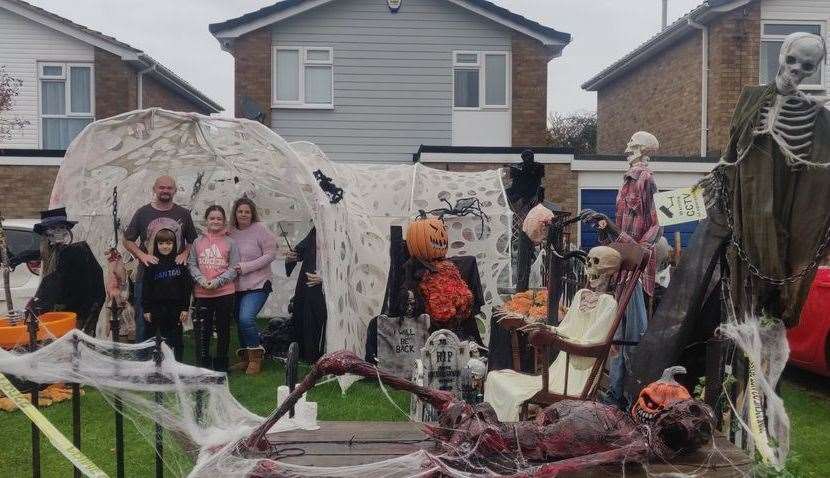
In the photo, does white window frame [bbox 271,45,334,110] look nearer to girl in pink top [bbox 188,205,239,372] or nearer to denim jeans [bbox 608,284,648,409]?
girl in pink top [bbox 188,205,239,372]

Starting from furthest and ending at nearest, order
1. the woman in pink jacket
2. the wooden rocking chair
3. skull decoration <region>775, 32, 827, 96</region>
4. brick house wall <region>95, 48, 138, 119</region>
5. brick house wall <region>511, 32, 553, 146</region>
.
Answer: brick house wall <region>95, 48, 138, 119</region>
brick house wall <region>511, 32, 553, 146</region>
the woman in pink jacket
the wooden rocking chair
skull decoration <region>775, 32, 827, 96</region>

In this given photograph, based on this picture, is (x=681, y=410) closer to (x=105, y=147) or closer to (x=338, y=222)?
(x=338, y=222)

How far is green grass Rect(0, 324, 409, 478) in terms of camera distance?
4.92 metres

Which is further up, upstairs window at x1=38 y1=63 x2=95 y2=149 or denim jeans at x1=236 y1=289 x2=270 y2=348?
upstairs window at x1=38 y1=63 x2=95 y2=149

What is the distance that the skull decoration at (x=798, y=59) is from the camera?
356 cm

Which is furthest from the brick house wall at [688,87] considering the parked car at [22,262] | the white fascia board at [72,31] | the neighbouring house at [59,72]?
the white fascia board at [72,31]

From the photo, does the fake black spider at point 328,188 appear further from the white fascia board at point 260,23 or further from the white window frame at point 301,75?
the white fascia board at point 260,23

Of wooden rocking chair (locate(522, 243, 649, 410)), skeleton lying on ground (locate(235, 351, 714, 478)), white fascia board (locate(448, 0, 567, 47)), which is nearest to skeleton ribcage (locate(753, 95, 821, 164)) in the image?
wooden rocking chair (locate(522, 243, 649, 410))

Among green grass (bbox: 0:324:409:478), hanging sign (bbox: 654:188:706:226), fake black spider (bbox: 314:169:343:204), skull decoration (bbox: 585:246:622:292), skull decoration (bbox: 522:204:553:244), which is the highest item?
fake black spider (bbox: 314:169:343:204)

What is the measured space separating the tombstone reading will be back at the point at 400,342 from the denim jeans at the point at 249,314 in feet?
5.70

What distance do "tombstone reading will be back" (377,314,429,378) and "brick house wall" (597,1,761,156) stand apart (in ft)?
28.9

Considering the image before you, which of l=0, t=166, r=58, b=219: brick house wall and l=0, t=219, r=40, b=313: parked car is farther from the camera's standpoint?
l=0, t=166, r=58, b=219: brick house wall

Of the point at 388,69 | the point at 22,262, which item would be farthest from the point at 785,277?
the point at 388,69

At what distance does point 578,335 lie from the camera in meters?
4.72
